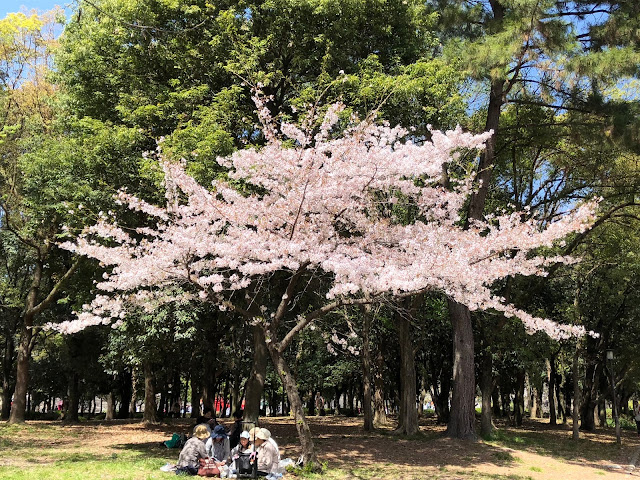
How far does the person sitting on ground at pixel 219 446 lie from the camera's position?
8234mm

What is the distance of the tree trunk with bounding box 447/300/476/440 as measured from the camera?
1361cm

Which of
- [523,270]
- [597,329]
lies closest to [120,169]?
[523,270]

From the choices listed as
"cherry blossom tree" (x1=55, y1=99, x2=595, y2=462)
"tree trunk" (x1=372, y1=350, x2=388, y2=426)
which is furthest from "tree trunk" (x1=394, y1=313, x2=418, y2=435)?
"tree trunk" (x1=372, y1=350, x2=388, y2=426)

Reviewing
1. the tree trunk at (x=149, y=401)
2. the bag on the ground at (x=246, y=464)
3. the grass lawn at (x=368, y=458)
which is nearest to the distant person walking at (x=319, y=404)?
the tree trunk at (x=149, y=401)

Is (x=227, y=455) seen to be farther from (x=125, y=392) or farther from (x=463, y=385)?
(x=125, y=392)

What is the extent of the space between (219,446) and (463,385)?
292 inches

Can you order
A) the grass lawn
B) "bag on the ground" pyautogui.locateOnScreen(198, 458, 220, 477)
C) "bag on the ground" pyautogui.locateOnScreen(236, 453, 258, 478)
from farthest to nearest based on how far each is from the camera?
1. the grass lawn
2. "bag on the ground" pyautogui.locateOnScreen(198, 458, 220, 477)
3. "bag on the ground" pyautogui.locateOnScreen(236, 453, 258, 478)

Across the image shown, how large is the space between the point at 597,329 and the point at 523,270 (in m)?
15.9

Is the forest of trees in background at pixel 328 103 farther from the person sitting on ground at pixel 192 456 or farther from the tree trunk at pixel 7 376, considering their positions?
the tree trunk at pixel 7 376

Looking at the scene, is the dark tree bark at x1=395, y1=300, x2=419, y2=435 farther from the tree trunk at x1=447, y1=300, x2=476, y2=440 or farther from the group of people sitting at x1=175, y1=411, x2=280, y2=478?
the group of people sitting at x1=175, y1=411, x2=280, y2=478

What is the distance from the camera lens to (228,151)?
10.9 m

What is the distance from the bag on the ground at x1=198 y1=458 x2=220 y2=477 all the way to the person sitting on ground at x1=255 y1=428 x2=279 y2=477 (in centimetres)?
63

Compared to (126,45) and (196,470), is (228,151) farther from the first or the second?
(196,470)

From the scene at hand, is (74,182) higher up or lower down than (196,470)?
higher up
